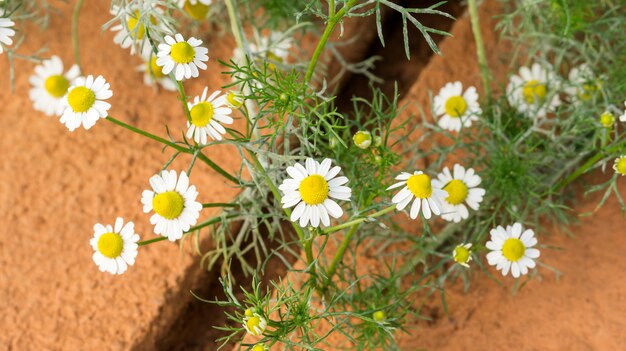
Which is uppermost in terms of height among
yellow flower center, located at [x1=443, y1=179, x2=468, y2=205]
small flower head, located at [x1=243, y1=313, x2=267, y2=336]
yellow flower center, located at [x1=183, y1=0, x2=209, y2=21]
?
yellow flower center, located at [x1=183, y1=0, x2=209, y2=21]

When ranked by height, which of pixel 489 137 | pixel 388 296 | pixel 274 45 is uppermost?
pixel 274 45

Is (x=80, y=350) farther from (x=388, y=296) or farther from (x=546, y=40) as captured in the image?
(x=546, y=40)

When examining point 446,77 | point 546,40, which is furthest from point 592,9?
point 446,77

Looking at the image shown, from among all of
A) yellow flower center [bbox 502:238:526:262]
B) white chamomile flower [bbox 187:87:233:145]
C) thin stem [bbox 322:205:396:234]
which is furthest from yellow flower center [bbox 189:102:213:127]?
yellow flower center [bbox 502:238:526:262]

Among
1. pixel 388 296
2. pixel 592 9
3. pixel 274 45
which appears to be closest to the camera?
pixel 388 296

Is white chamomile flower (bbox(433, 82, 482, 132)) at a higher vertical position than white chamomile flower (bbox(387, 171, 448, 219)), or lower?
higher

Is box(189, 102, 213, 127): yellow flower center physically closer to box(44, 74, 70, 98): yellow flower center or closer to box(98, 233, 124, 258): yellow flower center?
box(98, 233, 124, 258): yellow flower center

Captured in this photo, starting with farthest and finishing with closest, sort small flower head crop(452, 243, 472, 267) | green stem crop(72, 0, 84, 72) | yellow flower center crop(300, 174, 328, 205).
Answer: green stem crop(72, 0, 84, 72), small flower head crop(452, 243, 472, 267), yellow flower center crop(300, 174, 328, 205)

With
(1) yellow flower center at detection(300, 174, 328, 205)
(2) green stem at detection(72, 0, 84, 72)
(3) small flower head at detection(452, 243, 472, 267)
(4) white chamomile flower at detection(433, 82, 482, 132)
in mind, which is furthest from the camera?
(2) green stem at detection(72, 0, 84, 72)
